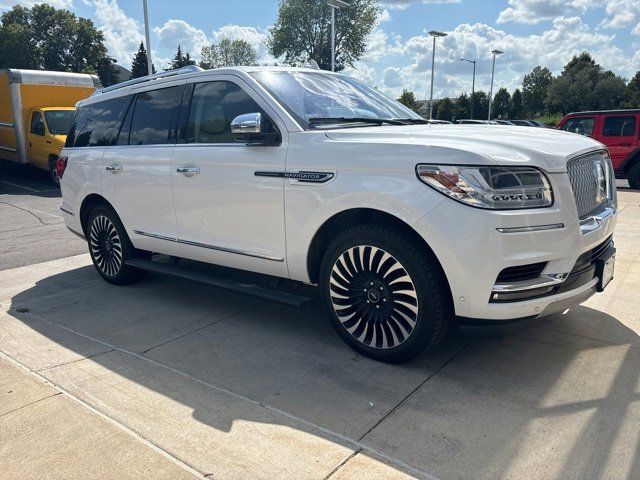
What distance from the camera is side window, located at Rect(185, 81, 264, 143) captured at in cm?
408

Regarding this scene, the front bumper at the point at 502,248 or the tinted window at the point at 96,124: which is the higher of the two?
the tinted window at the point at 96,124

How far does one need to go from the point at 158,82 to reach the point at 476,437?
3954 mm

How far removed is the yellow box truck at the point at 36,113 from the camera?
46.5ft

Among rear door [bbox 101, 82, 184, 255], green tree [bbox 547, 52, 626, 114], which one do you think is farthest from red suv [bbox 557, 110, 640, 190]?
green tree [bbox 547, 52, 626, 114]

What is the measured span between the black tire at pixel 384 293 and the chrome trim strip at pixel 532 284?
13.5 inches

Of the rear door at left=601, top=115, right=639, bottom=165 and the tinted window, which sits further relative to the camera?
the rear door at left=601, top=115, right=639, bottom=165

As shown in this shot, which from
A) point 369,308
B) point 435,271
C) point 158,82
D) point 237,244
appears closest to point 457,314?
point 435,271

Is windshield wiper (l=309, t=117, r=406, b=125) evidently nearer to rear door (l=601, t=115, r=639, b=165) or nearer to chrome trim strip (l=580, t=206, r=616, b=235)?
chrome trim strip (l=580, t=206, r=616, b=235)

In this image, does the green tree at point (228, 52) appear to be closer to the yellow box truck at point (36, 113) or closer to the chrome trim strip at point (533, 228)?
the yellow box truck at point (36, 113)

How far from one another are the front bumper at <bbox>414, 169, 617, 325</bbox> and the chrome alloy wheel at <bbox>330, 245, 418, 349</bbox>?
1.06 ft

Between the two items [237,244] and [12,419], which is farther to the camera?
[237,244]

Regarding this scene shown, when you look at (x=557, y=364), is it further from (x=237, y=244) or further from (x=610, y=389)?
(x=237, y=244)

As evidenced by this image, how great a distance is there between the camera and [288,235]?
3.73 m

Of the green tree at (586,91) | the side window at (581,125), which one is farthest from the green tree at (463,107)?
the side window at (581,125)
